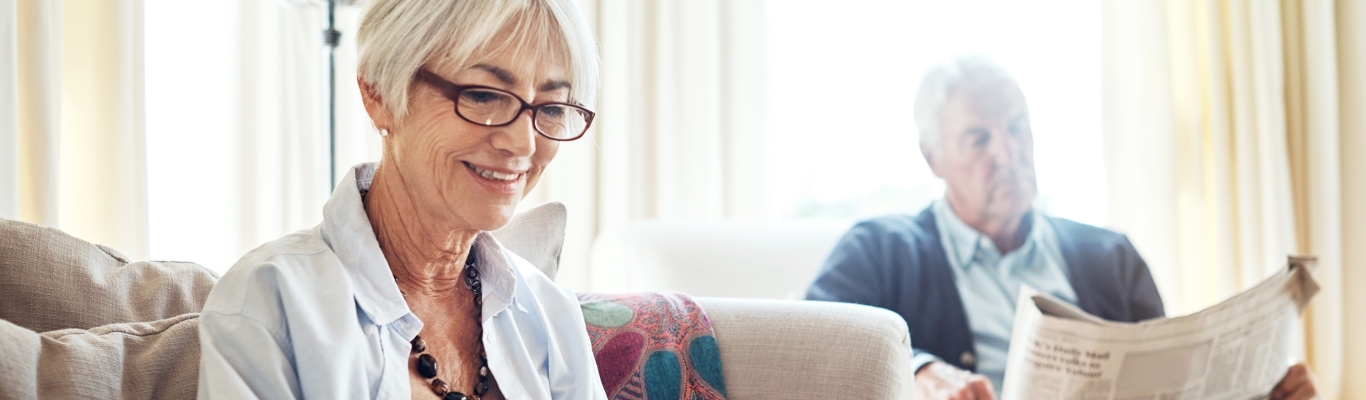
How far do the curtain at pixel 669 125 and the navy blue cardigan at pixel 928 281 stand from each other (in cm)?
89

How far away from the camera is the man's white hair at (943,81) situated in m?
2.18

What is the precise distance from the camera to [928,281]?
2.07 metres

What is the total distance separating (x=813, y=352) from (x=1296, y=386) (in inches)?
35.3

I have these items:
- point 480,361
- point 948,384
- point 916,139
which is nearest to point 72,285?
point 480,361

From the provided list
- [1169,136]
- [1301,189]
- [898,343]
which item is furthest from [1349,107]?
[898,343]

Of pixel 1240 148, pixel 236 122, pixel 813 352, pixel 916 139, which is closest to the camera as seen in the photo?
pixel 813 352

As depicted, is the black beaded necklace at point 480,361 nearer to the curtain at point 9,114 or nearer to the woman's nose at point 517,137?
the woman's nose at point 517,137

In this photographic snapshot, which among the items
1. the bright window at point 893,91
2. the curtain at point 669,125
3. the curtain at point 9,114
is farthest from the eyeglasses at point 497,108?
the bright window at point 893,91

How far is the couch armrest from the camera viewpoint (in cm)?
120

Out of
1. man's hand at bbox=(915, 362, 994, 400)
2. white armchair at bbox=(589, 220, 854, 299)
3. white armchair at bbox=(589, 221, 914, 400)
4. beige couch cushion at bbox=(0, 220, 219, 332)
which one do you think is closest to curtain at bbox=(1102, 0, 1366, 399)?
white armchair at bbox=(589, 220, 854, 299)

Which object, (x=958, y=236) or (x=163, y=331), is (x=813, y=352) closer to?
(x=163, y=331)

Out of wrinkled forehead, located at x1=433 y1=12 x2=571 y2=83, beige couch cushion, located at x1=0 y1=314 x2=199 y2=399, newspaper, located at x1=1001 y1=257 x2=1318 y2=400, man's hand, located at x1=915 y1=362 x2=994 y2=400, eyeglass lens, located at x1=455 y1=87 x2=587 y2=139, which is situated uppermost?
wrinkled forehead, located at x1=433 y1=12 x2=571 y2=83

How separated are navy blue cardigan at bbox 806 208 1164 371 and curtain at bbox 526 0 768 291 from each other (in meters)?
0.89

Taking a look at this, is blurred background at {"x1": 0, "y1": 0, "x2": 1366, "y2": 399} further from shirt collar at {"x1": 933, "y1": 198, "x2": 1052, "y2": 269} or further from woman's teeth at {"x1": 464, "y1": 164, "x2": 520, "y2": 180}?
woman's teeth at {"x1": 464, "y1": 164, "x2": 520, "y2": 180}
